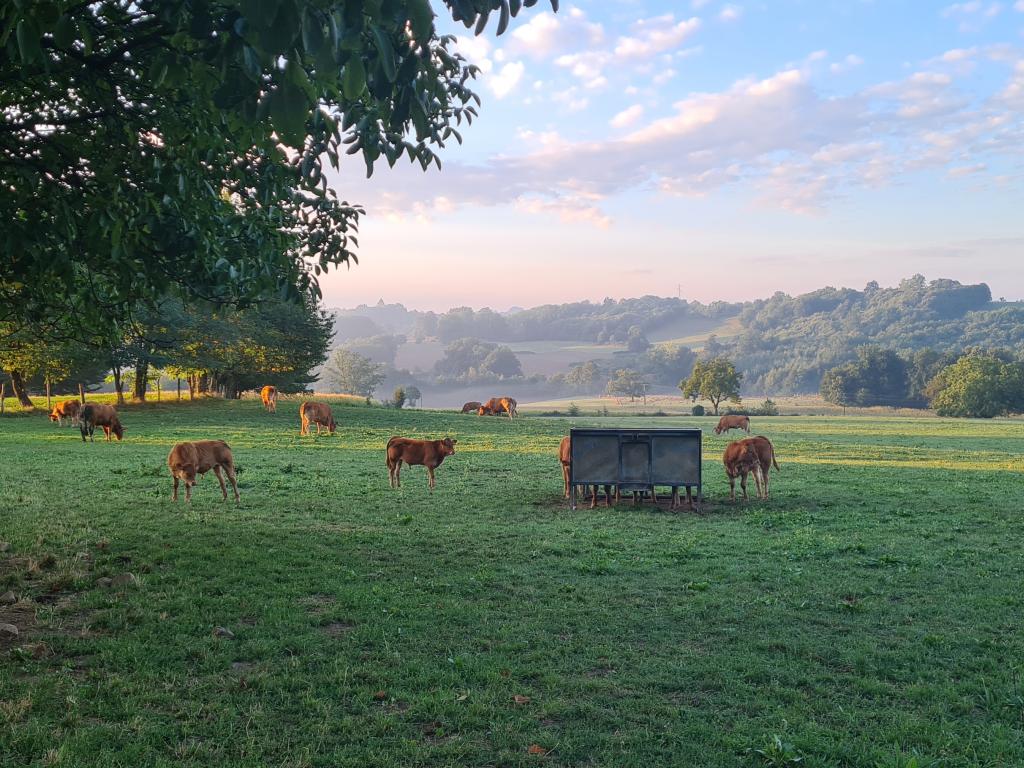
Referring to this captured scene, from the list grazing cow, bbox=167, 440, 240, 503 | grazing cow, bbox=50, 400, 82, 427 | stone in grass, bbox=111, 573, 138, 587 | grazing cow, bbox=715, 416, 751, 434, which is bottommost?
grazing cow, bbox=715, 416, 751, 434

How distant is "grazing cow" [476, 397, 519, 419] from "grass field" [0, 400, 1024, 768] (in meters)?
37.0

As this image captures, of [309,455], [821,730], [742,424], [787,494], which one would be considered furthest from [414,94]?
[742,424]

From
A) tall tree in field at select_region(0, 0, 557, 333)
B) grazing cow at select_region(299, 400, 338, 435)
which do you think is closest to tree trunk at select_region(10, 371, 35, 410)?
grazing cow at select_region(299, 400, 338, 435)

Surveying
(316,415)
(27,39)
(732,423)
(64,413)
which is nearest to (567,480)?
(27,39)

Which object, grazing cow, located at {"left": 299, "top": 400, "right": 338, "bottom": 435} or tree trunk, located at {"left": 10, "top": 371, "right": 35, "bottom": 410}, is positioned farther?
tree trunk, located at {"left": 10, "top": 371, "right": 35, "bottom": 410}

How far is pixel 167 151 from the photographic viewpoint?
25.6ft

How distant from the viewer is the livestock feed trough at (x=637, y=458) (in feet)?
50.3

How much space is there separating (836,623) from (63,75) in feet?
29.7

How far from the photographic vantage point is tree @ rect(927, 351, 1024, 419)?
3066 inches

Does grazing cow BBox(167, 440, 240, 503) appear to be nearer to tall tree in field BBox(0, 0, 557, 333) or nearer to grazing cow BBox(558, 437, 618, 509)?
tall tree in field BBox(0, 0, 557, 333)

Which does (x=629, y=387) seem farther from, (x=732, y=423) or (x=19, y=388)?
(x=19, y=388)

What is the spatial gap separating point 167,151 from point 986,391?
8715 cm

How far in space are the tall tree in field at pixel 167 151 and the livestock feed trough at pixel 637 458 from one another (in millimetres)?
7015

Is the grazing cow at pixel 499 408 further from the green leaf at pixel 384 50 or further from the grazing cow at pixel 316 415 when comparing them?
the green leaf at pixel 384 50
